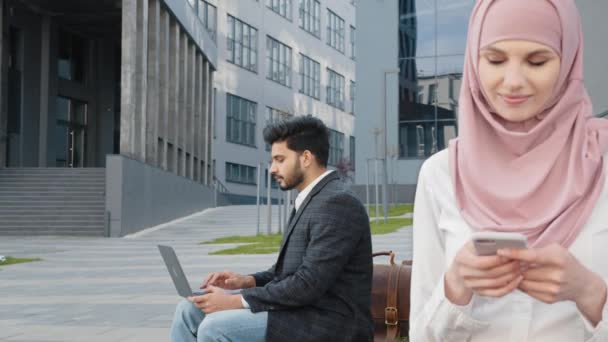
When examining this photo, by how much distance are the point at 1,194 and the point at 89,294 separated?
1890 cm

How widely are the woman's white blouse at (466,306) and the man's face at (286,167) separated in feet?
7.23

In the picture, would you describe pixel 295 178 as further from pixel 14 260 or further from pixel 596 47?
pixel 14 260

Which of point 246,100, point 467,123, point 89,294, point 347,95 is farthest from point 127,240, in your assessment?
point 347,95

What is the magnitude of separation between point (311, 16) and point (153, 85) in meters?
33.6

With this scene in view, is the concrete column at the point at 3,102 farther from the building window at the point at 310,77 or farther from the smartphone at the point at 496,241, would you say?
the smartphone at the point at 496,241

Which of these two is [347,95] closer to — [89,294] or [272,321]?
[89,294]

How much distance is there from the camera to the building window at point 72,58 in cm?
4016

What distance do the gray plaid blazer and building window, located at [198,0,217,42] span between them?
45546 millimetres

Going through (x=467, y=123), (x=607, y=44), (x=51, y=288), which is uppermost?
(x=607, y=44)

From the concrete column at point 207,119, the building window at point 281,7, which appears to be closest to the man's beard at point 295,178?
the concrete column at point 207,119

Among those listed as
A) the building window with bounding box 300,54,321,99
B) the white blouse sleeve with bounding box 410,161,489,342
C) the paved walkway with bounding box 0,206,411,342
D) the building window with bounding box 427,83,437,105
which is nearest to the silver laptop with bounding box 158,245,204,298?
the white blouse sleeve with bounding box 410,161,489,342

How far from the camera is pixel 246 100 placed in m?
55.1

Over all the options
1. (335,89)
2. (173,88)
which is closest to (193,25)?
(173,88)

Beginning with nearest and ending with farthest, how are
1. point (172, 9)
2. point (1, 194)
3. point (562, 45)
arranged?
1. point (562, 45)
2. point (1, 194)
3. point (172, 9)
